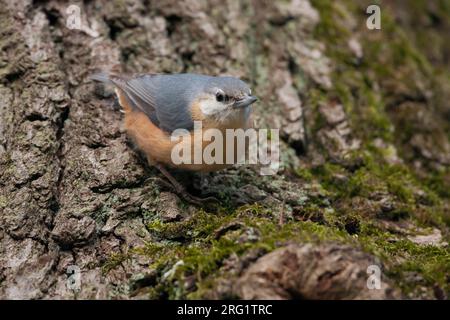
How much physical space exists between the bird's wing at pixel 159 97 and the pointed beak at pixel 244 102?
0.38 m

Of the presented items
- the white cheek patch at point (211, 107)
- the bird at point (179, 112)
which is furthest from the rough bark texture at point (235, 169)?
the white cheek patch at point (211, 107)

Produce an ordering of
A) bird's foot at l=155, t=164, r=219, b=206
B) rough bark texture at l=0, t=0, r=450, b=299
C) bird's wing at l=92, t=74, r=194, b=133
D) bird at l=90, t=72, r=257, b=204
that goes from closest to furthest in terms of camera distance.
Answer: rough bark texture at l=0, t=0, r=450, b=299 → bird's foot at l=155, t=164, r=219, b=206 → bird at l=90, t=72, r=257, b=204 → bird's wing at l=92, t=74, r=194, b=133

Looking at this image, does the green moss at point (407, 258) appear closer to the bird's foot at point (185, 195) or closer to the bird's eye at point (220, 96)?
the bird's foot at point (185, 195)

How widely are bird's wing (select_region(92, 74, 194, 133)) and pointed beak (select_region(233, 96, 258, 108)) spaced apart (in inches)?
15.0

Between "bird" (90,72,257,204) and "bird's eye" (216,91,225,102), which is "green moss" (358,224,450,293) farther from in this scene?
"bird's eye" (216,91,225,102)

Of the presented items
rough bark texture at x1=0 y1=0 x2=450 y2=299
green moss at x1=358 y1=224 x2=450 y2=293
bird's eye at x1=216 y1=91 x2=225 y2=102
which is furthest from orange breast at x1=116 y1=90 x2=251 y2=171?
green moss at x1=358 y1=224 x2=450 y2=293

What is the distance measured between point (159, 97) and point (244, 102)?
29.3 inches

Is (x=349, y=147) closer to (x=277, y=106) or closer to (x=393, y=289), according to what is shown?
(x=277, y=106)

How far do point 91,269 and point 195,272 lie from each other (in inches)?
28.8

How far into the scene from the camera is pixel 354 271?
3018mm

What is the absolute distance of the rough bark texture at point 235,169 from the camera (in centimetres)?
322

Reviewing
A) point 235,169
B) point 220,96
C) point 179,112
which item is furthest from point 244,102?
point 235,169

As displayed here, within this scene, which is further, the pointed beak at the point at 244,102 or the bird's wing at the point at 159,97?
the bird's wing at the point at 159,97

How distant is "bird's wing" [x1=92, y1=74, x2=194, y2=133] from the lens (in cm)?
435
